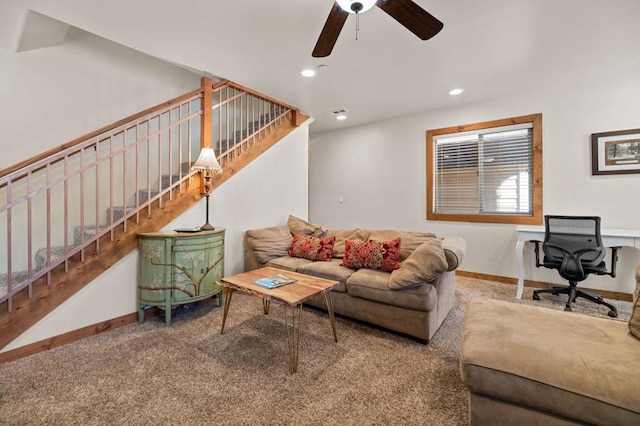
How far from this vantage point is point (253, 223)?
375 centimetres

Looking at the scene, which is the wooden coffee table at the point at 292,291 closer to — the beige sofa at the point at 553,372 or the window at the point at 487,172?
the beige sofa at the point at 553,372

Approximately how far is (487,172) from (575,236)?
141 centimetres

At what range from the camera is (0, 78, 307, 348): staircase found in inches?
81.7

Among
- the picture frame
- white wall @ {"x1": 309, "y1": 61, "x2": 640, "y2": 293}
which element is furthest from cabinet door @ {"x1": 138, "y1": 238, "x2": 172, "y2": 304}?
the picture frame

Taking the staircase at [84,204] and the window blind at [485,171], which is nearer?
the staircase at [84,204]

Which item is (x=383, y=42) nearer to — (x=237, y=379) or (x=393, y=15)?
(x=393, y=15)

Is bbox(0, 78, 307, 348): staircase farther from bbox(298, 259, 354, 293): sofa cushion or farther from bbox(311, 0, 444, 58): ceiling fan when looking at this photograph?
bbox(311, 0, 444, 58): ceiling fan

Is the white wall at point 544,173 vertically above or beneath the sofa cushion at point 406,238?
above

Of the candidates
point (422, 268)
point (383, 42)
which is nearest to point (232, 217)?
point (422, 268)

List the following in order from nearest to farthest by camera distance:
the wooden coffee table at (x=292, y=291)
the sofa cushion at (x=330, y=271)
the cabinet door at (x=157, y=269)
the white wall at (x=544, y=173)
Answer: the wooden coffee table at (x=292, y=291) < the cabinet door at (x=157, y=269) < the sofa cushion at (x=330, y=271) < the white wall at (x=544, y=173)

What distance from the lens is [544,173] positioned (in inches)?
140

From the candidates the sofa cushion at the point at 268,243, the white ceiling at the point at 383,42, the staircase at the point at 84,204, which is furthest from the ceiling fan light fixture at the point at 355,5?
the sofa cushion at the point at 268,243

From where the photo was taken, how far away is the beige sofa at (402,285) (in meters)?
2.18

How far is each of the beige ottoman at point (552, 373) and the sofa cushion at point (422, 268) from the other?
0.68 meters
